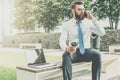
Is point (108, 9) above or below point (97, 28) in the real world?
above

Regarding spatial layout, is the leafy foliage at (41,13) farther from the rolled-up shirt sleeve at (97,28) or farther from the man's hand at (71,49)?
the man's hand at (71,49)

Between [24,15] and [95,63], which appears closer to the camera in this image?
[95,63]

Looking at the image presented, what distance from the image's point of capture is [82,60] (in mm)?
4234

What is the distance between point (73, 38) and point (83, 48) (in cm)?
30

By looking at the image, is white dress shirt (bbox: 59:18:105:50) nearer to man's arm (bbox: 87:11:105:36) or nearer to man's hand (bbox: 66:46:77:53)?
man's arm (bbox: 87:11:105:36)

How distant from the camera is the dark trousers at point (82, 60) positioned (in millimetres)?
3705

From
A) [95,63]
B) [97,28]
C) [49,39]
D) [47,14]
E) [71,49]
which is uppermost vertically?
[47,14]

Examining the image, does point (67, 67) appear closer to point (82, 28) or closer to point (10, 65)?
point (82, 28)

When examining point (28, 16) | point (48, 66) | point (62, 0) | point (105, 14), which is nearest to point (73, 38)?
point (48, 66)

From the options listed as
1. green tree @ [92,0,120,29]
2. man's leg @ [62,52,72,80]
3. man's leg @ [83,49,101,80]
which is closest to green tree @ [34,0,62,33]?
green tree @ [92,0,120,29]

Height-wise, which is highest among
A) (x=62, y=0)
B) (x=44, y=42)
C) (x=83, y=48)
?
(x=62, y=0)

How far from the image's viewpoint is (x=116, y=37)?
45.7ft

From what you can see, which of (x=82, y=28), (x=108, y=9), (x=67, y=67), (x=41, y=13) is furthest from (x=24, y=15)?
(x=67, y=67)

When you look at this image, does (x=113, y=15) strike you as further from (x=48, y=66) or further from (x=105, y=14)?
(x=48, y=66)
